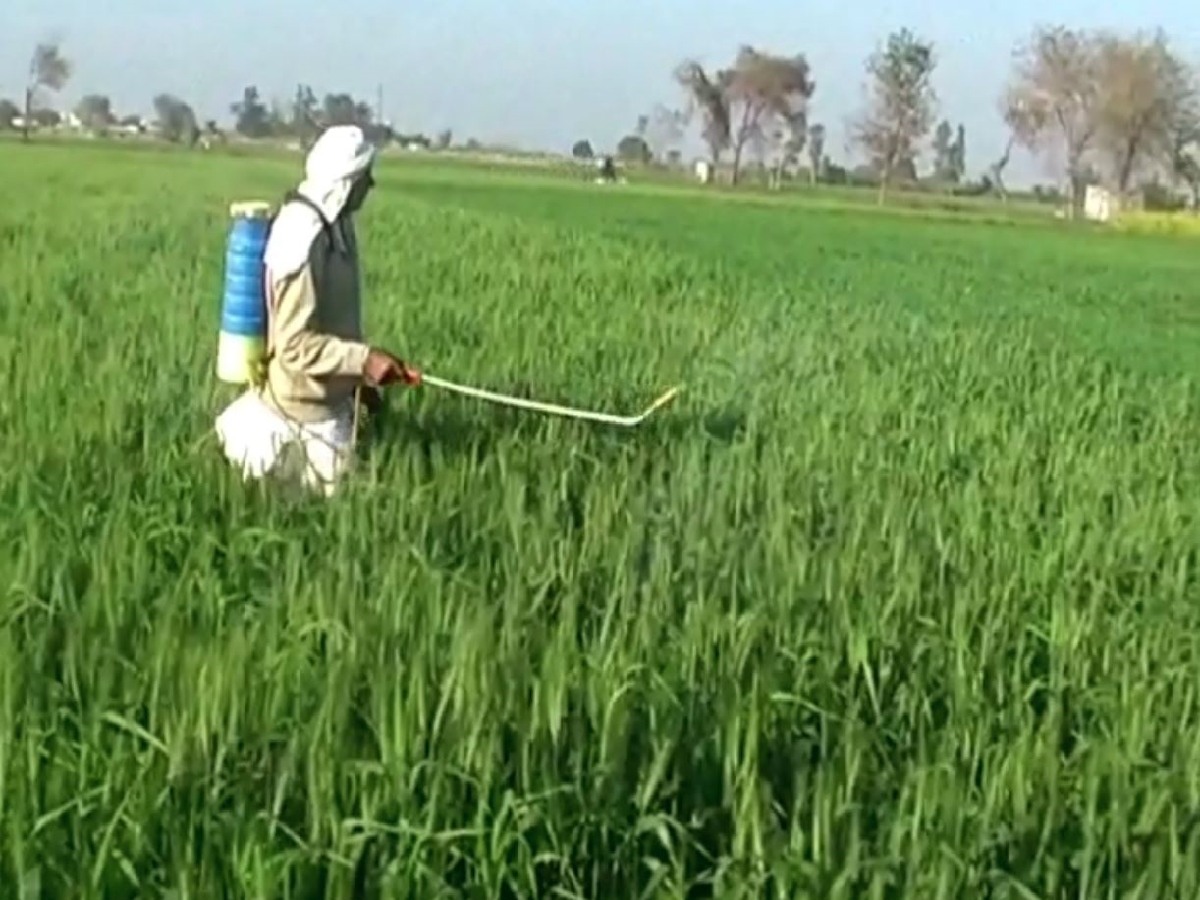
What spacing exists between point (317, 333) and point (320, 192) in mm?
355

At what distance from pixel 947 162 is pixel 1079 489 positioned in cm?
8268

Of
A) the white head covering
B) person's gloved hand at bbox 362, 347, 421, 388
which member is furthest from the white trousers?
the white head covering

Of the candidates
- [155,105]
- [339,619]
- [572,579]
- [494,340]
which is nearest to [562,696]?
[339,619]

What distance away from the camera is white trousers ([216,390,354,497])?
4824mm

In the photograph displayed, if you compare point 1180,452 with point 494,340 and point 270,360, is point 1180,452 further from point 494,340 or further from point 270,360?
point 270,360

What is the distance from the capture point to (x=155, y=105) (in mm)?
83188

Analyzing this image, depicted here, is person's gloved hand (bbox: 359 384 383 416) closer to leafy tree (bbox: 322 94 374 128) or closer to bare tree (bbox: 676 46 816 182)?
leafy tree (bbox: 322 94 374 128)

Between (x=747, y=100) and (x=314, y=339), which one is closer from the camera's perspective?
(x=314, y=339)

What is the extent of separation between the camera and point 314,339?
4816 millimetres

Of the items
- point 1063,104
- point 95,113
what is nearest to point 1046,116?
point 1063,104

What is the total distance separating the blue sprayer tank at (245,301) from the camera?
5086 millimetres

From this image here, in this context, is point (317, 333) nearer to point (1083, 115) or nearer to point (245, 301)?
point (245, 301)

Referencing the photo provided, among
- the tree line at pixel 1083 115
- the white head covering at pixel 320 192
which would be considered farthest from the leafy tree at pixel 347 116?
the tree line at pixel 1083 115

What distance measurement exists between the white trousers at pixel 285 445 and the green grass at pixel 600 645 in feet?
0.37
